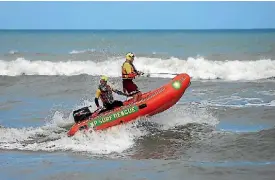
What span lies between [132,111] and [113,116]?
47 cm

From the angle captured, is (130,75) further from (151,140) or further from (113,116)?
(151,140)

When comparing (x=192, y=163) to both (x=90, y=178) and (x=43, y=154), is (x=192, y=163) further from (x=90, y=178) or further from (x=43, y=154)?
(x=43, y=154)

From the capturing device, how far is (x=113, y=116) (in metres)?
11.2

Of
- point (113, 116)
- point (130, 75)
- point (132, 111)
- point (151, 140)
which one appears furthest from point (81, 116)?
point (151, 140)

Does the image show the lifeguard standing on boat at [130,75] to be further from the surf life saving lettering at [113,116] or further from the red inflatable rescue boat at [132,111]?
the surf life saving lettering at [113,116]

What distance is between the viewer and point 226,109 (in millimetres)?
→ 14258

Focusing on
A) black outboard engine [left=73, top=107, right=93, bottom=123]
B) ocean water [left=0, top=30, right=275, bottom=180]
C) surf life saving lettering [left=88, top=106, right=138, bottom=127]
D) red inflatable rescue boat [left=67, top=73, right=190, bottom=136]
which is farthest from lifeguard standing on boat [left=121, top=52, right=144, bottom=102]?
black outboard engine [left=73, top=107, right=93, bottom=123]

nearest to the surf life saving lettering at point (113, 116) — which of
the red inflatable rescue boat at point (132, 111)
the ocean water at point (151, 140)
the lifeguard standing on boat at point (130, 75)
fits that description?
the red inflatable rescue boat at point (132, 111)

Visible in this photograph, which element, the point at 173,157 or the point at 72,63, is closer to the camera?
the point at 173,157

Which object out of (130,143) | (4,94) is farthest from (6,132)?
(4,94)

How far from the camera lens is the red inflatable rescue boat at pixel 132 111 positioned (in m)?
11.1

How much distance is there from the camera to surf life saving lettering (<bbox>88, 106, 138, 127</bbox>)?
11109mm

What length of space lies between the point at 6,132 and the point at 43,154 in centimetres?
241

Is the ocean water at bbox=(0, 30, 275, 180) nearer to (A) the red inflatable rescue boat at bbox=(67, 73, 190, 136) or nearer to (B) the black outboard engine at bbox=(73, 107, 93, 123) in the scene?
(A) the red inflatable rescue boat at bbox=(67, 73, 190, 136)
